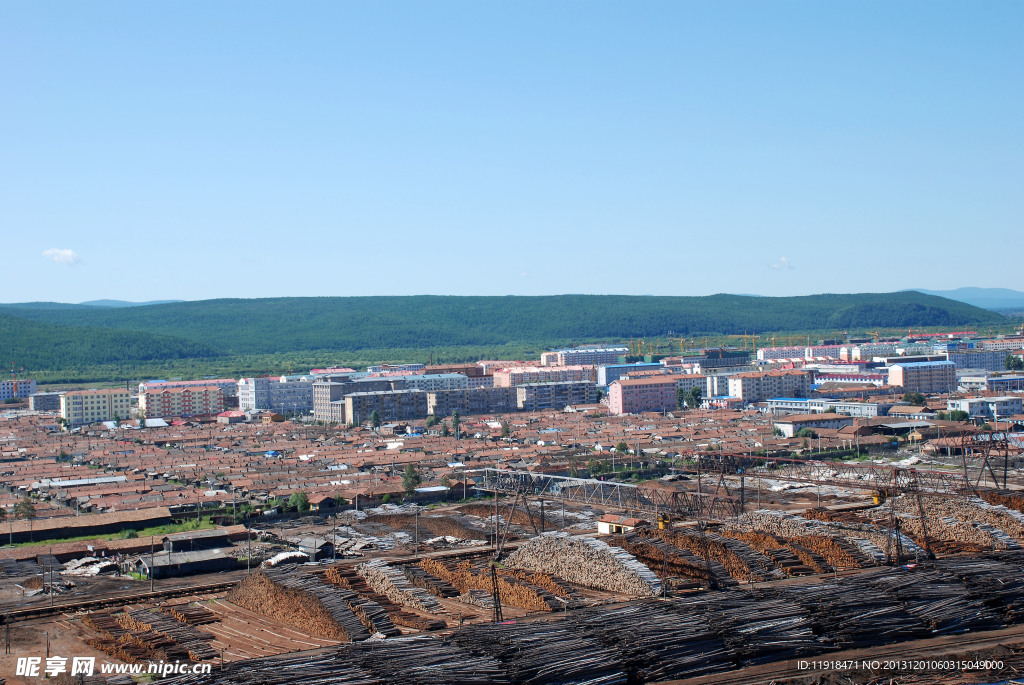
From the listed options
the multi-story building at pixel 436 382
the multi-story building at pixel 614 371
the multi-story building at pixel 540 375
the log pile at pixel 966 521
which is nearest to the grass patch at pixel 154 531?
the log pile at pixel 966 521

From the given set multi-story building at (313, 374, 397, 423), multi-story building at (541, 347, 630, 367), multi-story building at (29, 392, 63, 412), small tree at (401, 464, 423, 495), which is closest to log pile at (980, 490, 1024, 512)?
small tree at (401, 464, 423, 495)

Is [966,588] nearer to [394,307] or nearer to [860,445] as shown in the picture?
[860,445]

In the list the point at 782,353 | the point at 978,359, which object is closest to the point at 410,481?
the point at 978,359

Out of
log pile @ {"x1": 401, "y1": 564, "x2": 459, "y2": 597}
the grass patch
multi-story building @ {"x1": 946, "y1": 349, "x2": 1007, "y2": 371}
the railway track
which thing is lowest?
the grass patch

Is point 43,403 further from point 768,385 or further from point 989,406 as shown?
point 989,406

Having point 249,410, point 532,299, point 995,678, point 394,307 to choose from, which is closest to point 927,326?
point 532,299

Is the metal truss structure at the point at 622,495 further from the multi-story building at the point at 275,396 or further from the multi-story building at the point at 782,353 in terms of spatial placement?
the multi-story building at the point at 782,353

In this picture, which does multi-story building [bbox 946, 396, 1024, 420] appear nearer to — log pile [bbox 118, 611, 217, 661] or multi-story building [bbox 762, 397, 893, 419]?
multi-story building [bbox 762, 397, 893, 419]
